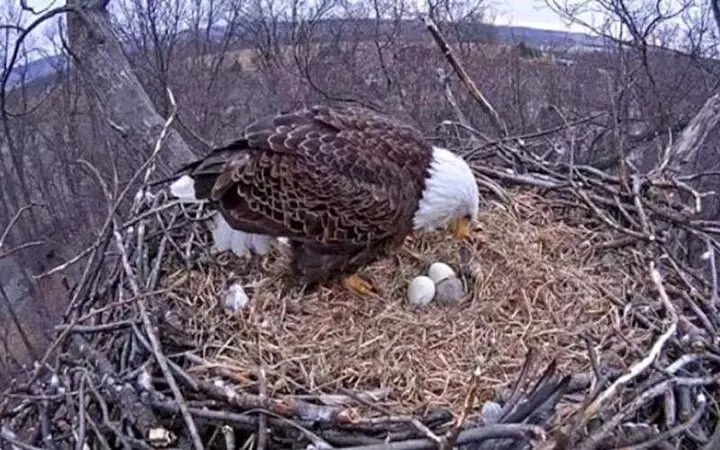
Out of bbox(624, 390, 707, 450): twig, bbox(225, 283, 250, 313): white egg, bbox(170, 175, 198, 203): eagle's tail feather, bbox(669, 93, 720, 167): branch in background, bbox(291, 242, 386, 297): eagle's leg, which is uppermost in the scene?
bbox(170, 175, 198, 203): eagle's tail feather

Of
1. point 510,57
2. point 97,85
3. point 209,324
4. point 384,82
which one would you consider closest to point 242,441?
point 209,324

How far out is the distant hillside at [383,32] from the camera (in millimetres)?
7801

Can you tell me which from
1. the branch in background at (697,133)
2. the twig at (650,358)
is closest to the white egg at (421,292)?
the twig at (650,358)

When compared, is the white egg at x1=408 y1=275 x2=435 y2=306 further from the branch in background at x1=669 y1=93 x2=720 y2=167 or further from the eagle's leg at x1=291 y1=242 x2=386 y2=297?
the branch in background at x1=669 y1=93 x2=720 y2=167

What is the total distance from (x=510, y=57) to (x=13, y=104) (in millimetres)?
4404

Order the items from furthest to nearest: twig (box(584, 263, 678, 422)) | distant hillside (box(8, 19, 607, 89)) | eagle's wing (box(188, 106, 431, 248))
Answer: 1. distant hillside (box(8, 19, 607, 89))
2. eagle's wing (box(188, 106, 431, 248))
3. twig (box(584, 263, 678, 422))

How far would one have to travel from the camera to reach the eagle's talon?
2711mm

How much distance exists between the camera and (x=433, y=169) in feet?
8.86

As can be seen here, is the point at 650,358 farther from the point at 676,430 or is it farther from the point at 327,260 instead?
the point at 327,260

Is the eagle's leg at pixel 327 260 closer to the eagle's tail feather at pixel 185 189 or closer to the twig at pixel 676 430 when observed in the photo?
the eagle's tail feather at pixel 185 189

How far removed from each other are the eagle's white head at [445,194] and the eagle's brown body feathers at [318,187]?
4 centimetres

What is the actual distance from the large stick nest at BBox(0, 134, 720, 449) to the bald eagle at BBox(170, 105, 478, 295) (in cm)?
14

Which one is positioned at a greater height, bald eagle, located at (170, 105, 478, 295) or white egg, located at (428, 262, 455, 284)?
bald eagle, located at (170, 105, 478, 295)

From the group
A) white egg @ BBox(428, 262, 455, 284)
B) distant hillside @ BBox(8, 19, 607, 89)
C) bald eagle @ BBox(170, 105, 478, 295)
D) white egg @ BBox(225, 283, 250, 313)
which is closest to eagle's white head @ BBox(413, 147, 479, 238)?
bald eagle @ BBox(170, 105, 478, 295)
